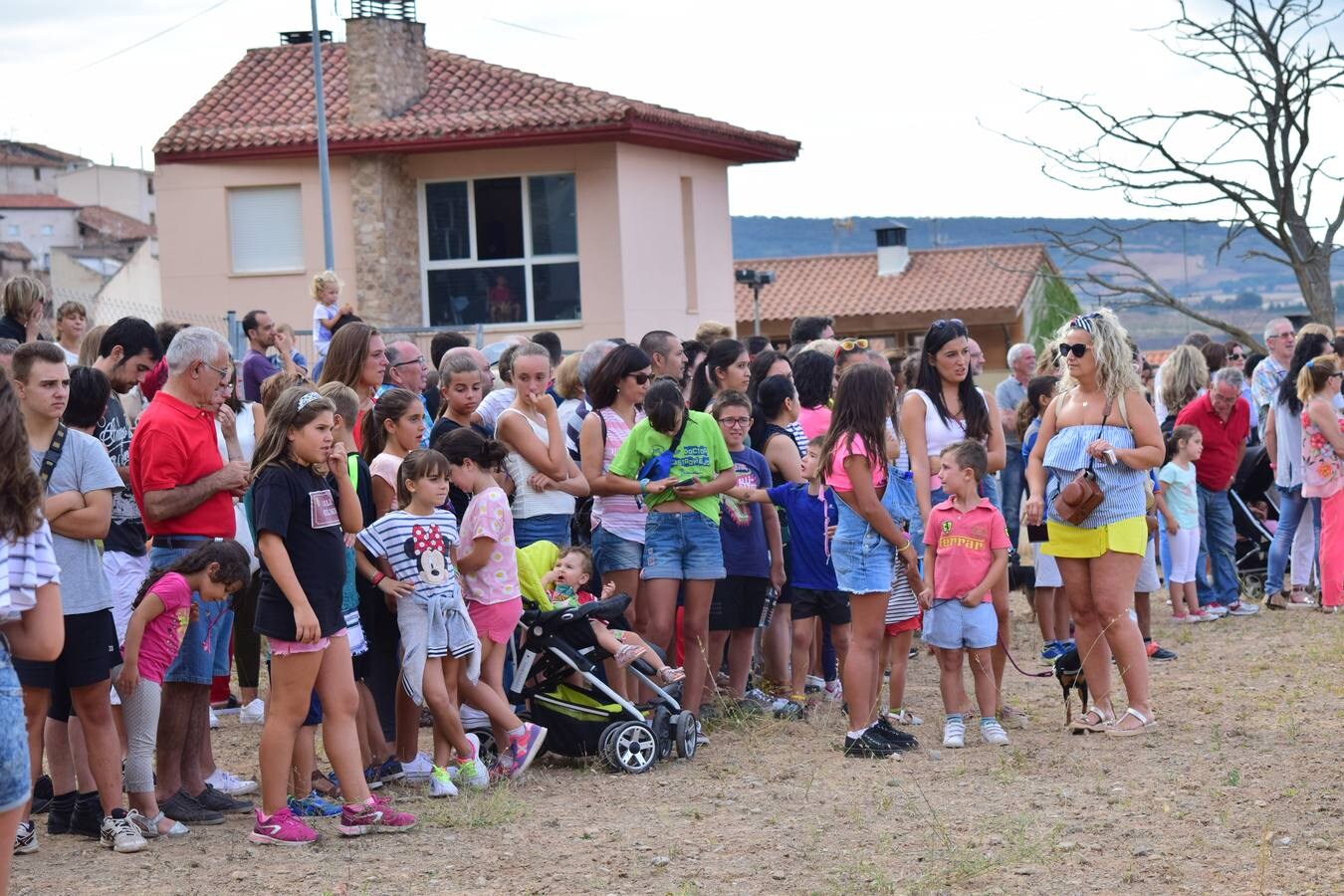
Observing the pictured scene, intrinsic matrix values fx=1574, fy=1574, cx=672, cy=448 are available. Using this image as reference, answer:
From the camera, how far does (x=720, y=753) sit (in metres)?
7.69

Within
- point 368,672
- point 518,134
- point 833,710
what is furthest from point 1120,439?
point 518,134

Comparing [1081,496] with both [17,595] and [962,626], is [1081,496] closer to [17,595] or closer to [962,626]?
[962,626]

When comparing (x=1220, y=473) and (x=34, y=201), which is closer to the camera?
(x=1220, y=473)

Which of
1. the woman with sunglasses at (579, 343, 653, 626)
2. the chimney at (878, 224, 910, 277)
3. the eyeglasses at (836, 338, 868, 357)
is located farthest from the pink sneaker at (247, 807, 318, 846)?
the chimney at (878, 224, 910, 277)

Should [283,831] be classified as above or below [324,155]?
below

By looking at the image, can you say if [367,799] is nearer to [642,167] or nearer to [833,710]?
[833,710]

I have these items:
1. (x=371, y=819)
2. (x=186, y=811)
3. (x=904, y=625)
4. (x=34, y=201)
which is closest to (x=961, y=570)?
(x=904, y=625)

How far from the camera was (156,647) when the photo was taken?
20.3 ft

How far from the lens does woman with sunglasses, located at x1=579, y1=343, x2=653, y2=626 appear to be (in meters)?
7.96

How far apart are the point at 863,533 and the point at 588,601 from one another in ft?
4.43

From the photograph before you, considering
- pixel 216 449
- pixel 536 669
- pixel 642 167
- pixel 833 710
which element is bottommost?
pixel 833 710

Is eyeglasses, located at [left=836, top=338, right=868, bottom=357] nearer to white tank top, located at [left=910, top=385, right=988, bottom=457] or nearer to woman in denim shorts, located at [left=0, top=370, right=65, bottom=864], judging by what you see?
white tank top, located at [left=910, top=385, right=988, bottom=457]

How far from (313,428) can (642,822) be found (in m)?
2.05

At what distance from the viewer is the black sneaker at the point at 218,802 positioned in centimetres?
657
